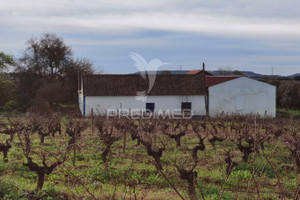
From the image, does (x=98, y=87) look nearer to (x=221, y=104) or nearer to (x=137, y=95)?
(x=137, y=95)

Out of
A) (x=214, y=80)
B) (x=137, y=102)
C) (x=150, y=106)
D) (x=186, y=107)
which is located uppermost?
(x=214, y=80)

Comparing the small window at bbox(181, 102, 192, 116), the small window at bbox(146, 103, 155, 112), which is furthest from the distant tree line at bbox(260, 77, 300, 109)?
the small window at bbox(146, 103, 155, 112)

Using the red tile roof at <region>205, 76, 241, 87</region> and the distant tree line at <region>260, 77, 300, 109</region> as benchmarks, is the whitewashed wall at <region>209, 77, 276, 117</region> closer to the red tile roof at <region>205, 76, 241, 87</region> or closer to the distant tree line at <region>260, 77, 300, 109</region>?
the red tile roof at <region>205, 76, 241, 87</region>

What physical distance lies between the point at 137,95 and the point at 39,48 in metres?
18.7

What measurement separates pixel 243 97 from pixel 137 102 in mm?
Answer: 9555

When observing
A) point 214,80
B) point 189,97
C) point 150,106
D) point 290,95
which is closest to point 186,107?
point 189,97

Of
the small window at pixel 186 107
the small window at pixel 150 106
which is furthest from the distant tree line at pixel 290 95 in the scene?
the small window at pixel 150 106

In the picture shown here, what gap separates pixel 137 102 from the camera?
3603 cm

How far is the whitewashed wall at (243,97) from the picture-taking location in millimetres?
36031

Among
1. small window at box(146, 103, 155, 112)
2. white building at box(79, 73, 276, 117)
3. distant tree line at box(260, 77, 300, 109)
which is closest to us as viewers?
white building at box(79, 73, 276, 117)

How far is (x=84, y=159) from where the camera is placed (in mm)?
12320

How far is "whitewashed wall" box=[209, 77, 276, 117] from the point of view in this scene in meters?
36.0

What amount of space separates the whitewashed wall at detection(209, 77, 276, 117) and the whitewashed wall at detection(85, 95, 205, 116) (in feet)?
Result: 4.14

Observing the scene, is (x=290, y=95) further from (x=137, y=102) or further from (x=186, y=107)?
(x=137, y=102)
